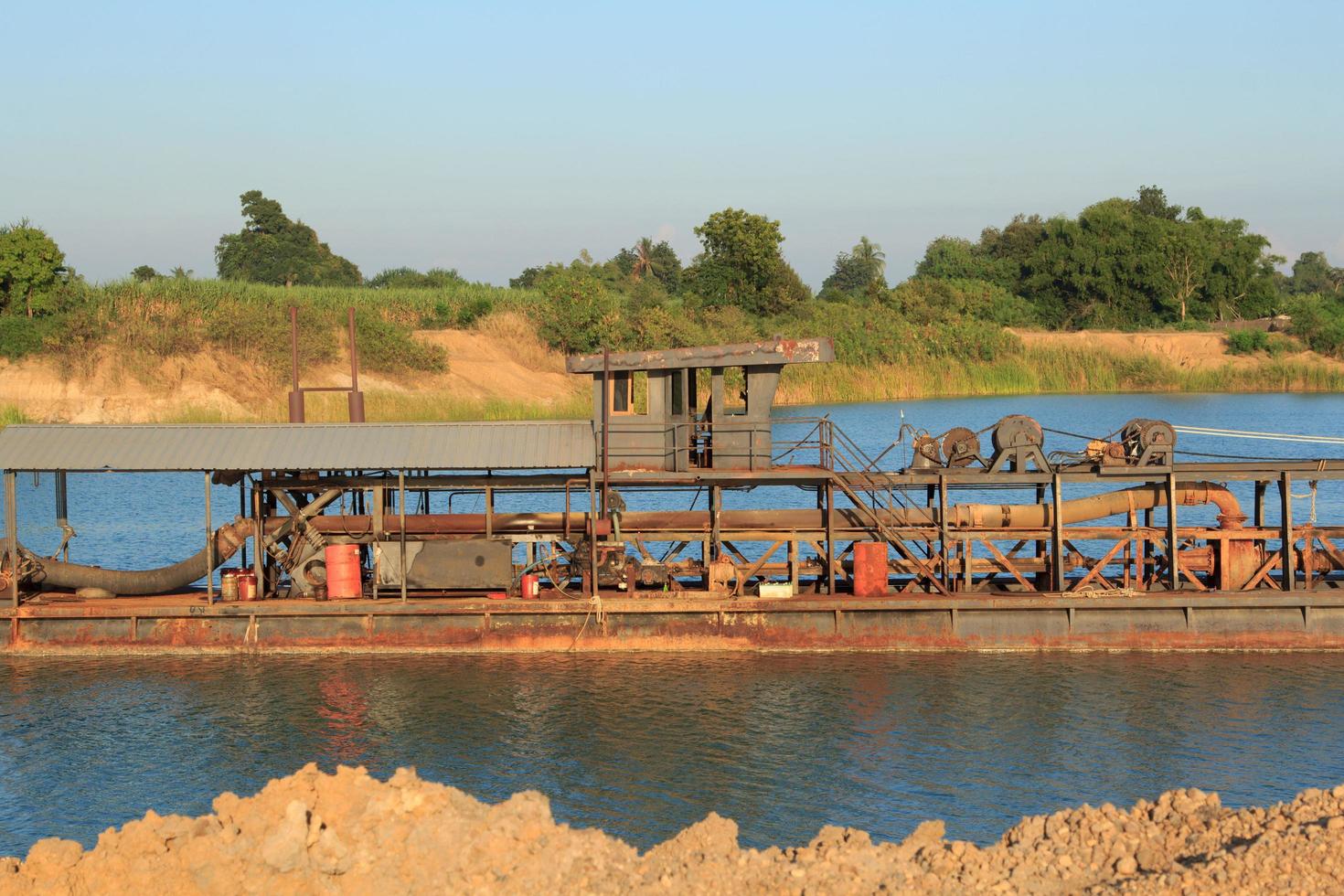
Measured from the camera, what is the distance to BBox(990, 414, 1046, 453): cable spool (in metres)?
26.8

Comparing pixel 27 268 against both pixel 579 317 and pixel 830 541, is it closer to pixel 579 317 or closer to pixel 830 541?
pixel 579 317

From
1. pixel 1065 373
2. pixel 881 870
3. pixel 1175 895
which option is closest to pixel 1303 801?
pixel 1175 895

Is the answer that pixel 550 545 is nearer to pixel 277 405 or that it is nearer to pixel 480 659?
pixel 480 659

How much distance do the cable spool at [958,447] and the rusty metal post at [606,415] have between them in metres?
6.46

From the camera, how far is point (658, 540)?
26.3m

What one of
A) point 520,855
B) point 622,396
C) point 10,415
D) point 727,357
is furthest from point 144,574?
point 10,415

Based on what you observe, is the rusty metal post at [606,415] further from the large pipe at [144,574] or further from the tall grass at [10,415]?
the tall grass at [10,415]

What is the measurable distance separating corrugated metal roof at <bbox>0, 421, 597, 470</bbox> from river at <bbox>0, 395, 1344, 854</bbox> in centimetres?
359

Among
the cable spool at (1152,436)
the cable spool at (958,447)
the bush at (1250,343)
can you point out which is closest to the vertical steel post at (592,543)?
the cable spool at (958,447)

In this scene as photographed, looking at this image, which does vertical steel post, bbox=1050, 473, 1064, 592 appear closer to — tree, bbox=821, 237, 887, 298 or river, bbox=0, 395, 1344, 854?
river, bbox=0, 395, 1344, 854

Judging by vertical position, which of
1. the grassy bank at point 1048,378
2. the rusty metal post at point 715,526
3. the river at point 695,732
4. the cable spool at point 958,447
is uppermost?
the grassy bank at point 1048,378

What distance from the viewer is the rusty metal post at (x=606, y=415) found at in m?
26.0

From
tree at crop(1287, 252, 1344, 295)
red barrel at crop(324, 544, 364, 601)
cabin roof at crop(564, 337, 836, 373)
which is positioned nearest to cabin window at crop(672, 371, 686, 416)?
cabin roof at crop(564, 337, 836, 373)

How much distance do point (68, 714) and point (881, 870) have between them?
51.6 feet
